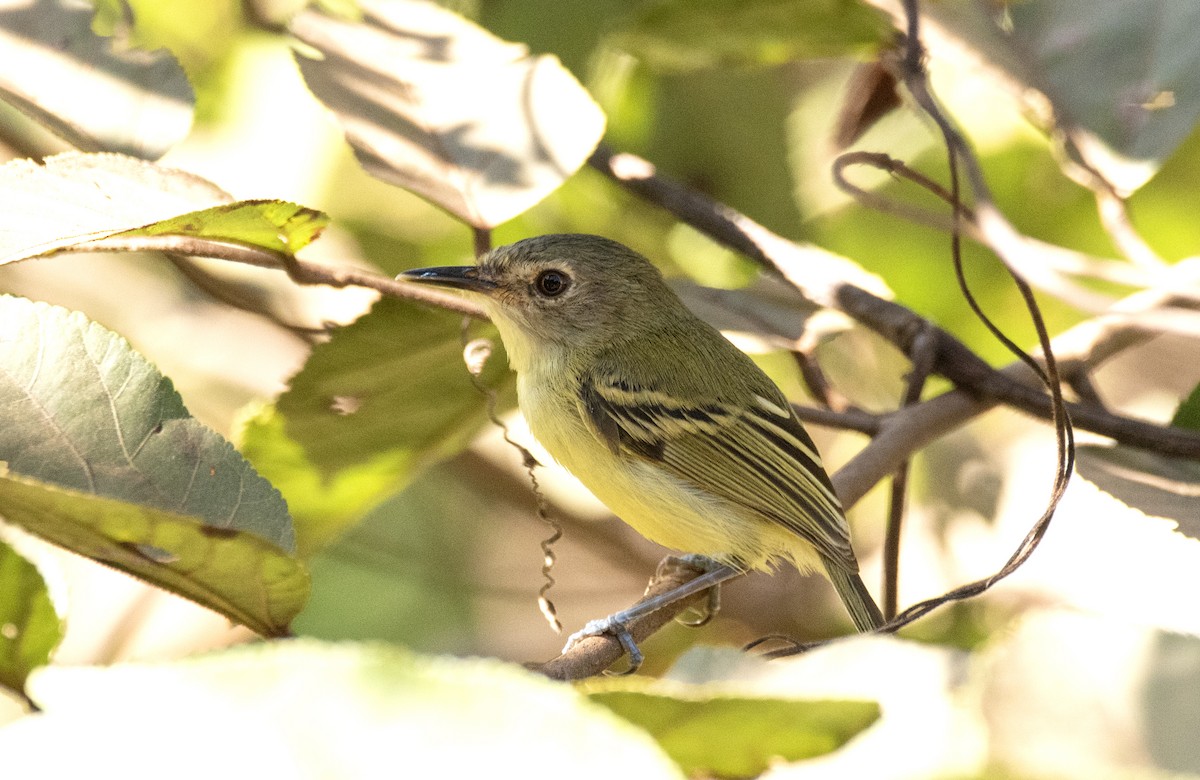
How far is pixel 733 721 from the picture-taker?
86cm

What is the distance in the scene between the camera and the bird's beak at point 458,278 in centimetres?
233

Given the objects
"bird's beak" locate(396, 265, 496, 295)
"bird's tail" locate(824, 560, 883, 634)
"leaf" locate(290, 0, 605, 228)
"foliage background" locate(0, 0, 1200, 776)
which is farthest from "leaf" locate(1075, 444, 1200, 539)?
"bird's beak" locate(396, 265, 496, 295)

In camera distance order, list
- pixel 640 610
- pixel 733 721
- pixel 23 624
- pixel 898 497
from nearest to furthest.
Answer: pixel 733 721 → pixel 23 624 → pixel 640 610 → pixel 898 497

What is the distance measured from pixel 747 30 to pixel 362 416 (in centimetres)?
127

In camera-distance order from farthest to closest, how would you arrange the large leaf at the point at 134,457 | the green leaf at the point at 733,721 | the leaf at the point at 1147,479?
the leaf at the point at 1147,479
the large leaf at the point at 134,457
the green leaf at the point at 733,721

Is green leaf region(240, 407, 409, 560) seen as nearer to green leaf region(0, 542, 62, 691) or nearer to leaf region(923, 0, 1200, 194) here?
green leaf region(0, 542, 62, 691)

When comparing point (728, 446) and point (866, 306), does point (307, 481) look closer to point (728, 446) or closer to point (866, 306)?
point (728, 446)

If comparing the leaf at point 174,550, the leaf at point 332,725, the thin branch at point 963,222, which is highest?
the thin branch at point 963,222

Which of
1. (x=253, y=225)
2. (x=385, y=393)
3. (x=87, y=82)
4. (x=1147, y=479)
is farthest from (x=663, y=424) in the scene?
(x=87, y=82)

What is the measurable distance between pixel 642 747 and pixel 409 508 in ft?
8.67

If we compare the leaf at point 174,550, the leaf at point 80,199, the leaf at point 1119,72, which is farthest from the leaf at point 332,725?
the leaf at point 1119,72

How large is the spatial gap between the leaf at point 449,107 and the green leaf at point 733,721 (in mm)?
1134

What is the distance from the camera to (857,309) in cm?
226

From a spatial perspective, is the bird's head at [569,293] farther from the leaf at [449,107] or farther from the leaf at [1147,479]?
the leaf at [1147,479]
